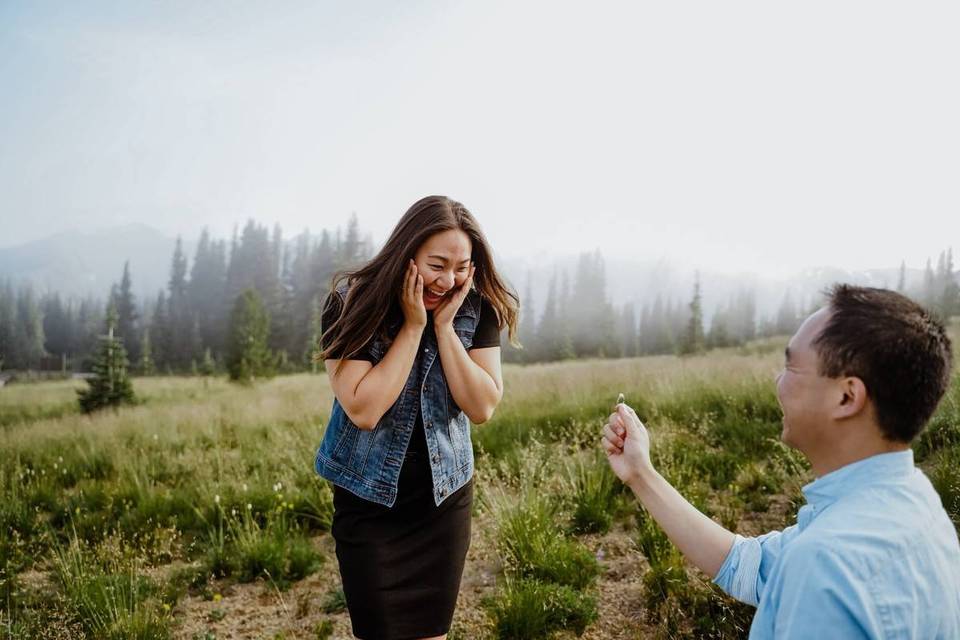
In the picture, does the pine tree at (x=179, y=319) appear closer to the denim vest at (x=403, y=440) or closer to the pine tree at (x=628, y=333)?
the pine tree at (x=628, y=333)

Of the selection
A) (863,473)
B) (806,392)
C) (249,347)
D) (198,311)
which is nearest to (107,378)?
(249,347)

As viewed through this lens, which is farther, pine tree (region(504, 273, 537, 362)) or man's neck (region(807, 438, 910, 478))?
pine tree (region(504, 273, 537, 362))

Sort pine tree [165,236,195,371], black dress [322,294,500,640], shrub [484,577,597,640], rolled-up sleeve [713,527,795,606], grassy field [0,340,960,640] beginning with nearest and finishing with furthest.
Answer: rolled-up sleeve [713,527,795,606], black dress [322,294,500,640], shrub [484,577,597,640], grassy field [0,340,960,640], pine tree [165,236,195,371]

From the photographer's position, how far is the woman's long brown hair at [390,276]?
2.52m

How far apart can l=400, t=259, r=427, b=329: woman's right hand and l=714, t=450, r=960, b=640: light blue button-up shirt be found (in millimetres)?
1640

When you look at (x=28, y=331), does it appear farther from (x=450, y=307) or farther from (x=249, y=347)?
(x=450, y=307)

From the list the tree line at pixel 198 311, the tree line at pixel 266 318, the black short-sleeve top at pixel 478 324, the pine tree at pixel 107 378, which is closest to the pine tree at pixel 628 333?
the tree line at pixel 266 318

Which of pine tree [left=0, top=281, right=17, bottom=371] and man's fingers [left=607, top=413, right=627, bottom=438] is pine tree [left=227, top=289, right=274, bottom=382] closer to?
pine tree [left=0, top=281, right=17, bottom=371]

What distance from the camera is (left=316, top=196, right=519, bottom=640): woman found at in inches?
97.7

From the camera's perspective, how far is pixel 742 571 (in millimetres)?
1713

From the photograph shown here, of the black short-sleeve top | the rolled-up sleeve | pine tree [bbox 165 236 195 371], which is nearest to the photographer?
the rolled-up sleeve

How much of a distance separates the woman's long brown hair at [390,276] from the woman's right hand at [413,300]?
12 centimetres

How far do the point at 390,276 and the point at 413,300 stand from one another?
0.20 m

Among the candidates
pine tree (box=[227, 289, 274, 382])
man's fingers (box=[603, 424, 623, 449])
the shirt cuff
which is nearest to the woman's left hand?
man's fingers (box=[603, 424, 623, 449])
